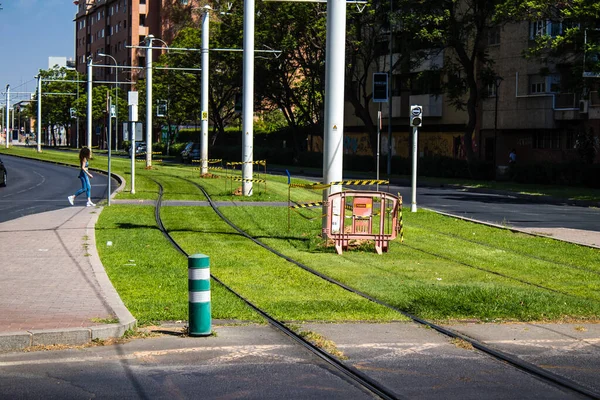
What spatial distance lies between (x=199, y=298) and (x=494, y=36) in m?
52.2

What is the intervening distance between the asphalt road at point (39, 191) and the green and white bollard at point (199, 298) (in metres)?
15.1

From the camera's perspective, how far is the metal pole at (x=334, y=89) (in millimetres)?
18172

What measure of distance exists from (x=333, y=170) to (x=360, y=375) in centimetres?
1106

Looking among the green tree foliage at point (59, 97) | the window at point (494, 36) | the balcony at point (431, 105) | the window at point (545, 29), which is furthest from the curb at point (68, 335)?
the green tree foliage at point (59, 97)

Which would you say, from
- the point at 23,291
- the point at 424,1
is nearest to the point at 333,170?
the point at 23,291

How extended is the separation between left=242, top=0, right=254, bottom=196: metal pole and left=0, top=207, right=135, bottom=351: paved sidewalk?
11.2 m

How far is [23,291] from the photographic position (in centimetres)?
1181

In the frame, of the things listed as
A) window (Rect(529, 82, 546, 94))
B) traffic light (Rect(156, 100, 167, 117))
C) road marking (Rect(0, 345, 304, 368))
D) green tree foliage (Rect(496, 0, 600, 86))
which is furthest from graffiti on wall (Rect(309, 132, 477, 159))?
road marking (Rect(0, 345, 304, 368))

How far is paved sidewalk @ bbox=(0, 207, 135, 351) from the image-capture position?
9.16m

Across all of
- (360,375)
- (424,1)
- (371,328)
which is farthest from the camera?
(424,1)

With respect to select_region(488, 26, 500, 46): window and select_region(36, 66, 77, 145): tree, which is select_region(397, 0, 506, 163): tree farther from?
select_region(36, 66, 77, 145): tree

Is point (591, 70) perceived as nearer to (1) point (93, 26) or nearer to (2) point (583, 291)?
(2) point (583, 291)

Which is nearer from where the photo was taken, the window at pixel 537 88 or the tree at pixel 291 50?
the window at pixel 537 88

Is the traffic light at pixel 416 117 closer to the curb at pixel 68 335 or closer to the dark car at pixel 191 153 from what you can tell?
the curb at pixel 68 335
